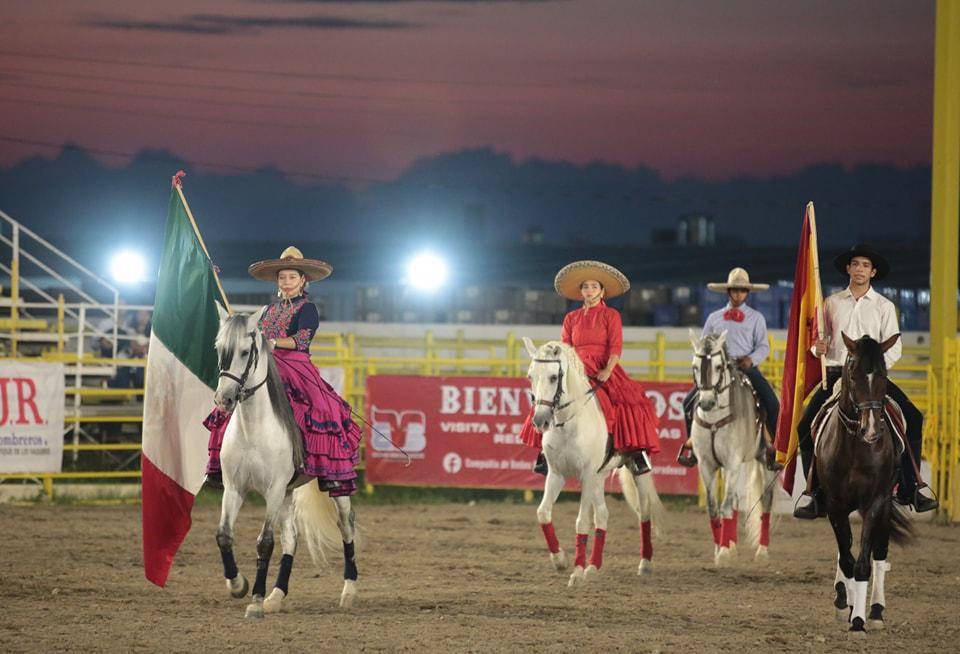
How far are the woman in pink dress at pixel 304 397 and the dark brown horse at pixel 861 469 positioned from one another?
124 inches

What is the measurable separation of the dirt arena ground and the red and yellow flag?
1.20m

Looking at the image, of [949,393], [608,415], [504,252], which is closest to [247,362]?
[608,415]

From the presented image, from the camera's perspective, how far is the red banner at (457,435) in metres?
16.6

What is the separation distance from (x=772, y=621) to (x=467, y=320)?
36.8m

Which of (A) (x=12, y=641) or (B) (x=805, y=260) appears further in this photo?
(B) (x=805, y=260)

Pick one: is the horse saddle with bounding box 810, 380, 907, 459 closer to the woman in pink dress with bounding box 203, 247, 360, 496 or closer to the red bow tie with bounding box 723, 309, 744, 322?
the woman in pink dress with bounding box 203, 247, 360, 496

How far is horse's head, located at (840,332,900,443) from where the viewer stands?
27.1ft

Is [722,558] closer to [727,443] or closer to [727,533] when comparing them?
[727,533]

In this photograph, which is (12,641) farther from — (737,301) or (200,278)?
(737,301)

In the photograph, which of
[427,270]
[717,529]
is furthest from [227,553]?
[427,270]

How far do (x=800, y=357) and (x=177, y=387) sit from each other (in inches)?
170

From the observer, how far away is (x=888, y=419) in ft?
28.5

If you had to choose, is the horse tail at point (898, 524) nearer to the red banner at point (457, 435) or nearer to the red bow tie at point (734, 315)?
the red bow tie at point (734, 315)

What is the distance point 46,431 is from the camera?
15.2 meters
